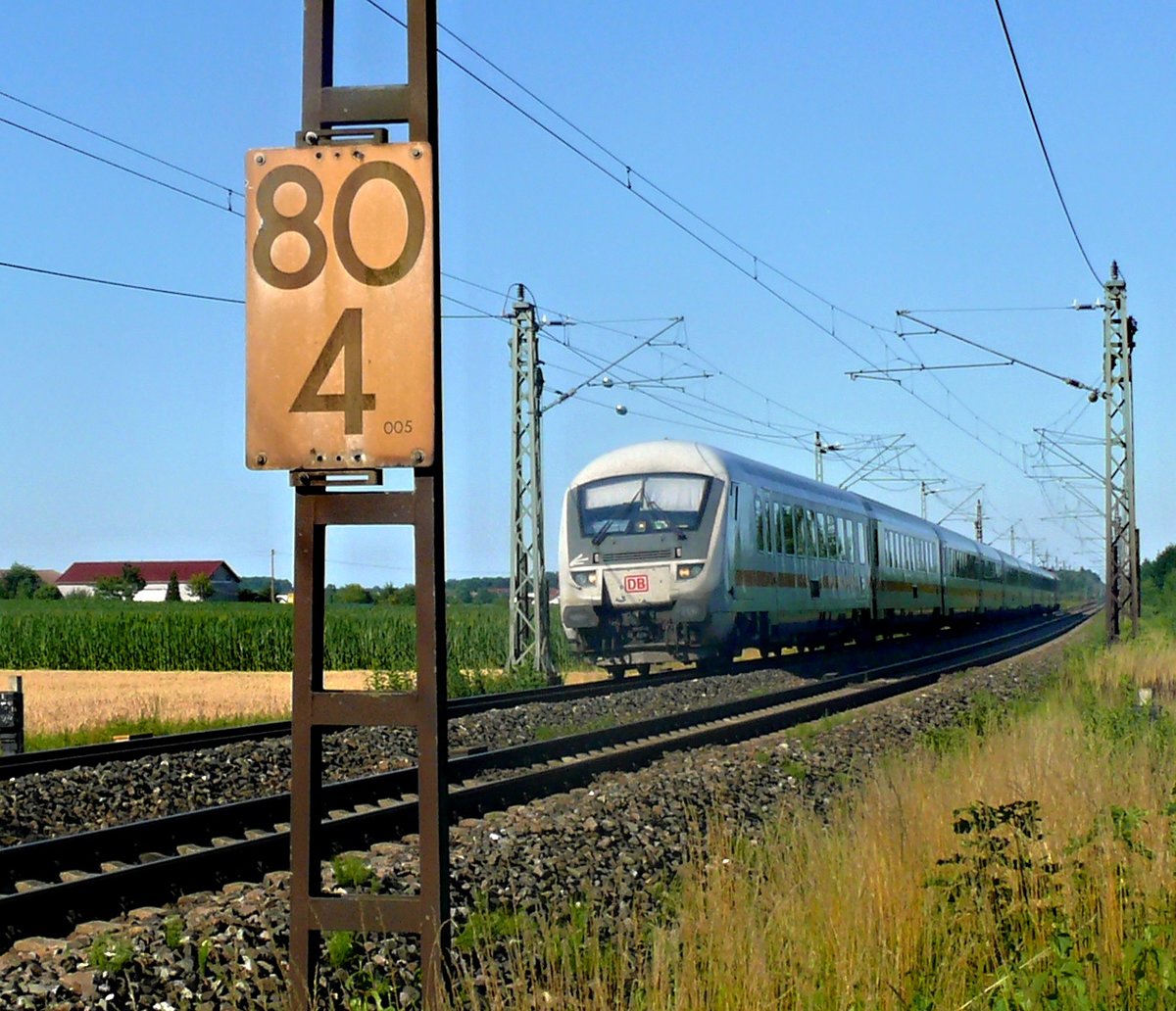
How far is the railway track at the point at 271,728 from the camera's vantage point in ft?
42.3

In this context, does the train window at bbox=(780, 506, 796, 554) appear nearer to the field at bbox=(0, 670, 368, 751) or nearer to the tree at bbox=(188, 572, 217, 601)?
the field at bbox=(0, 670, 368, 751)

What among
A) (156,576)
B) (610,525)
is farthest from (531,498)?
(156,576)

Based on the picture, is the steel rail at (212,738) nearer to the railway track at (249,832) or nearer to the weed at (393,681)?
the weed at (393,681)

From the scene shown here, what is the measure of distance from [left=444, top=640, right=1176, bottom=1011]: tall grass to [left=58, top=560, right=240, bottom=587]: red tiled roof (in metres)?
115

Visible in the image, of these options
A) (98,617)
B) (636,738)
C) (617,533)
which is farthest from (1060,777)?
(98,617)

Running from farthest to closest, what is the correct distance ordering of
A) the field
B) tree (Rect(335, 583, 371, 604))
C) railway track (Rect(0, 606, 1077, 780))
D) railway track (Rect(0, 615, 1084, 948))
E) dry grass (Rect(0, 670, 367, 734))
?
tree (Rect(335, 583, 371, 604)) < dry grass (Rect(0, 670, 367, 734)) < the field < railway track (Rect(0, 606, 1077, 780)) < railway track (Rect(0, 615, 1084, 948))

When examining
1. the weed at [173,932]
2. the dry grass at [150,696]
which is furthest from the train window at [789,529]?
the weed at [173,932]

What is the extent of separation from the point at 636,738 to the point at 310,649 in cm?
1067

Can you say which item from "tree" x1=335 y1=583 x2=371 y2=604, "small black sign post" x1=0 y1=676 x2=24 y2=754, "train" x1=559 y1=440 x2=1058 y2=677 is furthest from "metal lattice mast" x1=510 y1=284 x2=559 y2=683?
"tree" x1=335 y1=583 x2=371 y2=604

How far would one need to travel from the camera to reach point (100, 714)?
2162 cm

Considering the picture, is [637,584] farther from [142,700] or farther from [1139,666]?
[142,700]

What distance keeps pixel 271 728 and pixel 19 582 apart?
106795mm

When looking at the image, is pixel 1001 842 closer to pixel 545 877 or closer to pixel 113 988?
pixel 545 877

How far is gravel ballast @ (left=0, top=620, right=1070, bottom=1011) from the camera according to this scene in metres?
5.65
